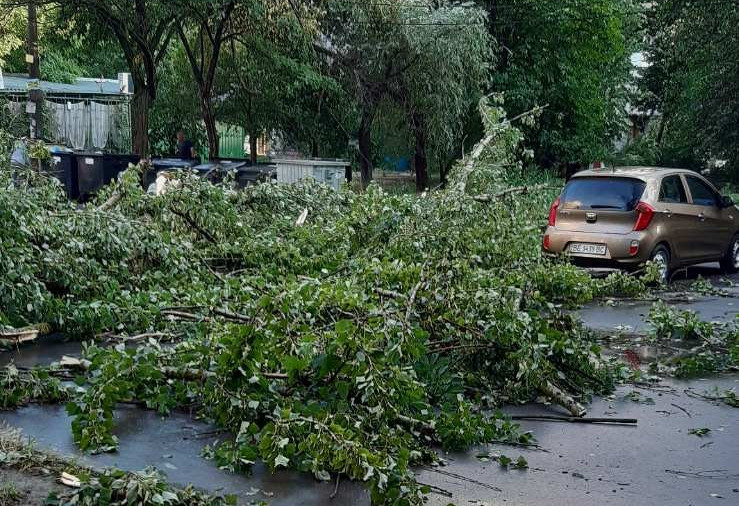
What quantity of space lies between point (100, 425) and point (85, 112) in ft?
83.9

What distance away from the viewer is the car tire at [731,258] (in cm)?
1563

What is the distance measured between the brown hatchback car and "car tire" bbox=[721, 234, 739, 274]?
1007 millimetres

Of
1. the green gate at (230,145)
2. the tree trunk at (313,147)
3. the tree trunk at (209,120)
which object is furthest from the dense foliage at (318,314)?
the green gate at (230,145)

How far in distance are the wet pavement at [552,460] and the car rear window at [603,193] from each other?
19.9 ft

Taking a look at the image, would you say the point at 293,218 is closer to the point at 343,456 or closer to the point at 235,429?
the point at 235,429

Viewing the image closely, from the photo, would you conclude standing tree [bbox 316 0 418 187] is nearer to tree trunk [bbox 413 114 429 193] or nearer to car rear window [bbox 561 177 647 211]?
tree trunk [bbox 413 114 429 193]

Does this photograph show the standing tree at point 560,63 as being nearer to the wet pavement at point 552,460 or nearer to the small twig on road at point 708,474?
the wet pavement at point 552,460

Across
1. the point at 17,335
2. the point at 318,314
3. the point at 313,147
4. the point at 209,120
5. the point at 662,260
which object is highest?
the point at 209,120

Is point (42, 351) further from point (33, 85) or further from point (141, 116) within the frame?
point (141, 116)

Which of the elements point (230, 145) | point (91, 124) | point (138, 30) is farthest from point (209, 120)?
point (230, 145)

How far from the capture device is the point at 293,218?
13.1 meters

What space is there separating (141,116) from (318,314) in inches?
768

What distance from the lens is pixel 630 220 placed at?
1342 cm

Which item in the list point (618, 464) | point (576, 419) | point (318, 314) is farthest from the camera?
point (576, 419)
